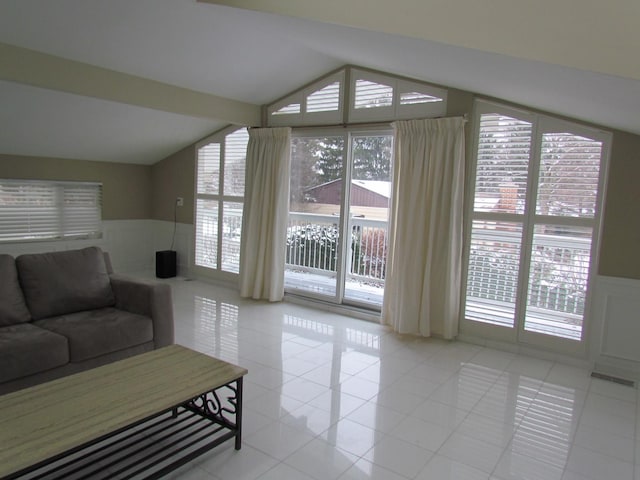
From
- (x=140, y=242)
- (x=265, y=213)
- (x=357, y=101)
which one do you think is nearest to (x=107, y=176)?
(x=140, y=242)

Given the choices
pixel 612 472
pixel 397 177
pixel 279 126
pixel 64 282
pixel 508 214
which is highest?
pixel 279 126

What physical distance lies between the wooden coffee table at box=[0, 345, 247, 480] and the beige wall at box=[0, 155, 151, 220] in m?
4.26

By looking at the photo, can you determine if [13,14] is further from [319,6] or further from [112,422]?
[112,422]

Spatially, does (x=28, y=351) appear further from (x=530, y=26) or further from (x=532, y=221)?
(x=532, y=221)

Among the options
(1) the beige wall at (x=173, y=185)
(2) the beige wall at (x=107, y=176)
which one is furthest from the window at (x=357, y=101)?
(2) the beige wall at (x=107, y=176)

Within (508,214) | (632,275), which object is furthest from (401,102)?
(632,275)

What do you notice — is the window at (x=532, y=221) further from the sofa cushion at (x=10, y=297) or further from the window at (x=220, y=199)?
the sofa cushion at (x=10, y=297)

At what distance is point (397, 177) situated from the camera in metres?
4.61

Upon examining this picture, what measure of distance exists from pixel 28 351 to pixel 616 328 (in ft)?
13.9

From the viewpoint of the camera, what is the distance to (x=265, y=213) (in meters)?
5.56

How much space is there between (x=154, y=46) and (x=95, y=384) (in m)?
2.88

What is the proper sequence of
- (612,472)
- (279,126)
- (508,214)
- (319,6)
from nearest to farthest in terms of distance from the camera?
(612,472)
(319,6)
(508,214)
(279,126)

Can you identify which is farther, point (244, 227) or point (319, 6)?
point (244, 227)

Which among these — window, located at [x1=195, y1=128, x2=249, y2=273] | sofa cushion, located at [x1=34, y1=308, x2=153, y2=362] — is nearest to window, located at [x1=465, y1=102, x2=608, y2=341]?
sofa cushion, located at [x1=34, y1=308, x2=153, y2=362]
